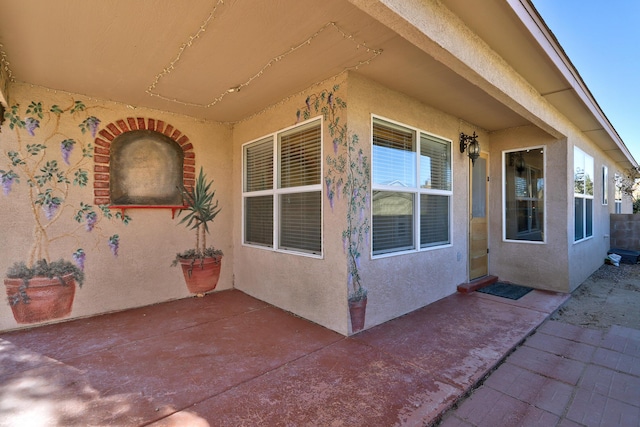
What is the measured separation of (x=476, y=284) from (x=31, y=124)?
5.89 metres

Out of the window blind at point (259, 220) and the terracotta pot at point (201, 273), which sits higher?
the window blind at point (259, 220)

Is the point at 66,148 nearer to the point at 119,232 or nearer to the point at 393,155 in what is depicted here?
the point at 119,232

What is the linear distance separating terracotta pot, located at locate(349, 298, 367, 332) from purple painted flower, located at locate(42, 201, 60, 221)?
3346mm

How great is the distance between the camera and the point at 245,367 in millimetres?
2361

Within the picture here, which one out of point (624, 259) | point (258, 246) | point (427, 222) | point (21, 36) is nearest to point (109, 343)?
point (258, 246)

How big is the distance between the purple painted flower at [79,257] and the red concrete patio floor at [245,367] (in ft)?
2.03

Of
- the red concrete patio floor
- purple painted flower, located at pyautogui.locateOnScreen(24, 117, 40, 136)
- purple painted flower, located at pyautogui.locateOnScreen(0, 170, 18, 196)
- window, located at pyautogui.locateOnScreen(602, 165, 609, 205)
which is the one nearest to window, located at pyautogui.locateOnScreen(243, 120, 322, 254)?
the red concrete patio floor

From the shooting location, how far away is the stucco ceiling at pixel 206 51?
1989mm

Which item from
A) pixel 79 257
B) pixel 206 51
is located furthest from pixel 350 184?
pixel 79 257

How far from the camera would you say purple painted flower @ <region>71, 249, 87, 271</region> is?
338 cm

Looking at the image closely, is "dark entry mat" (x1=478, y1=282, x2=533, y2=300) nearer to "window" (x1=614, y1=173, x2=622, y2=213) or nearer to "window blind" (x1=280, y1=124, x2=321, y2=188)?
"window blind" (x1=280, y1=124, x2=321, y2=188)

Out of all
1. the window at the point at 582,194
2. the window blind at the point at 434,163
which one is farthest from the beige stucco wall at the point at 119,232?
the window at the point at 582,194

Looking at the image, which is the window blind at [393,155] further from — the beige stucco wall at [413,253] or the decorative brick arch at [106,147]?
the decorative brick arch at [106,147]

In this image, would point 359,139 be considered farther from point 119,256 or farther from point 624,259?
point 624,259
